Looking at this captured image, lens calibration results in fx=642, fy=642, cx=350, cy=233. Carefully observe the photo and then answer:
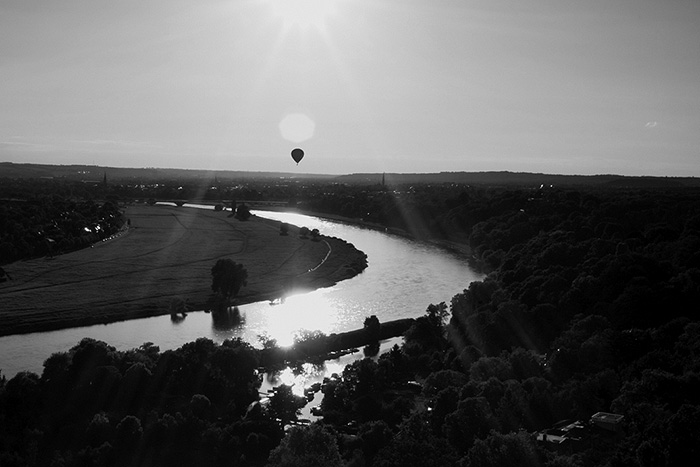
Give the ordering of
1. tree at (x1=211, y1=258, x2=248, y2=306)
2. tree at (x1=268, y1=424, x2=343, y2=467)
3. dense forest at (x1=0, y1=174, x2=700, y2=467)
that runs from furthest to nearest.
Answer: tree at (x1=211, y1=258, x2=248, y2=306) < dense forest at (x1=0, y1=174, x2=700, y2=467) < tree at (x1=268, y1=424, x2=343, y2=467)

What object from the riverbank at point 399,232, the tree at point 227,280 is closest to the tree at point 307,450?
the tree at point 227,280

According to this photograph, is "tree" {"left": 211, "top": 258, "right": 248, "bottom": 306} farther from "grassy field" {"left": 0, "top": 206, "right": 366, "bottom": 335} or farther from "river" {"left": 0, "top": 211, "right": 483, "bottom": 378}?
"river" {"left": 0, "top": 211, "right": 483, "bottom": 378}

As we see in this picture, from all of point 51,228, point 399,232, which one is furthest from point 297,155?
point 399,232

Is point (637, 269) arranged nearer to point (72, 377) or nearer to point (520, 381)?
point (520, 381)

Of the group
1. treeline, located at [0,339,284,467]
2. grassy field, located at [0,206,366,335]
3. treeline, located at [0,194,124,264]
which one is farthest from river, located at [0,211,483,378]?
treeline, located at [0,194,124,264]

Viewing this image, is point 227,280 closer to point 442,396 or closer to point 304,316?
point 304,316

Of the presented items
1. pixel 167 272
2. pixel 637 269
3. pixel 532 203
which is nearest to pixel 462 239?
pixel 532 203

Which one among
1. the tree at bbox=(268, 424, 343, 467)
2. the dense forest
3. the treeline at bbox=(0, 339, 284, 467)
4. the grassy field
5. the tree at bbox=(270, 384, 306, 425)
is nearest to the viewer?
the tree at bbox=(268, 424, 343, 467)
